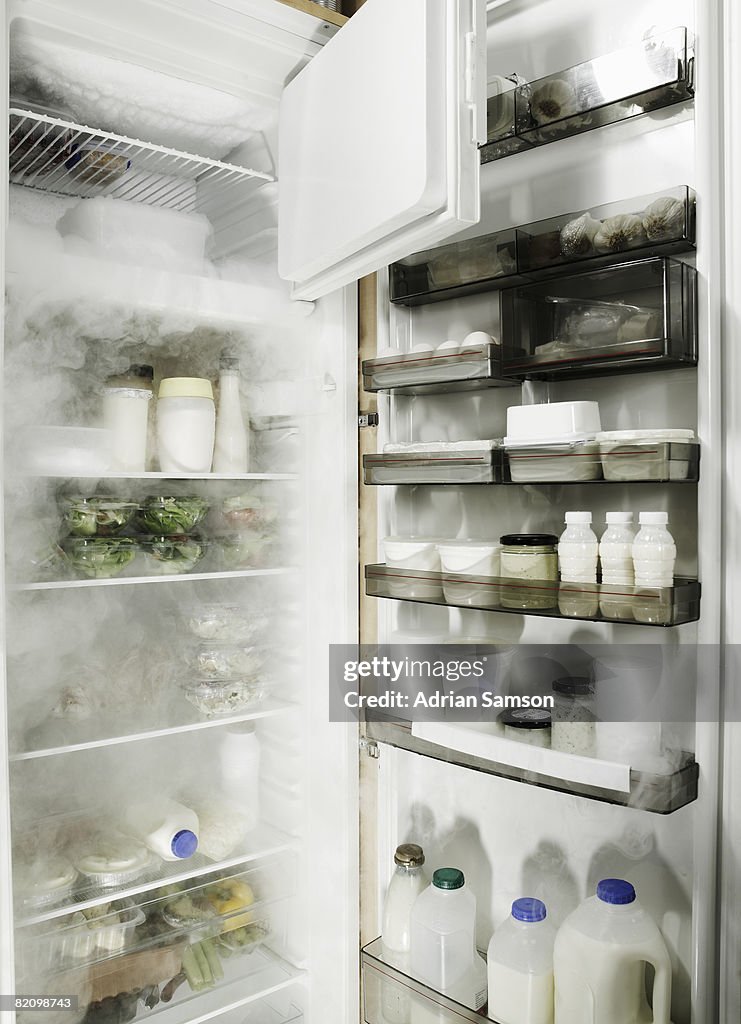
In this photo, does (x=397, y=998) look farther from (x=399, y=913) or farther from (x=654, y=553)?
(x=654, y=553)

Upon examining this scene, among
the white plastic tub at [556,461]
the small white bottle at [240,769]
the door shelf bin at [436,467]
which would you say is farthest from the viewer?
the small white bottle at [240,769]

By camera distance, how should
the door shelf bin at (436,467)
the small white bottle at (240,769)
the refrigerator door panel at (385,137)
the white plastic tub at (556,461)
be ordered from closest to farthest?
1. the refrigerator door panel at (385,137)
2. the white plastic tub at (556,461)
3. the door shelf bin at (436,467)
4. the small white bottle at (240,769)

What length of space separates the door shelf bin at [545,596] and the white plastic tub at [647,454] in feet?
0.49

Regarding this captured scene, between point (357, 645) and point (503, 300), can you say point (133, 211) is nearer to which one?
point (503, 300)

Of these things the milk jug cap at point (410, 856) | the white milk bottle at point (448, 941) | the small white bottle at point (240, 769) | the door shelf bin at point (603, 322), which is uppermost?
the door shelf bin at point (603, 322)

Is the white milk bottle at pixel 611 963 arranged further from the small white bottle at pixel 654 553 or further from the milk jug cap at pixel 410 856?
the small white bottle at pixel 654 553

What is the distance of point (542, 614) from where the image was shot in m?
1.15

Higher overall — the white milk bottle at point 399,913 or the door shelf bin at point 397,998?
the white milk bottle at point 399,913

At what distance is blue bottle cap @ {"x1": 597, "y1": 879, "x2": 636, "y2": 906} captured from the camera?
1.12m

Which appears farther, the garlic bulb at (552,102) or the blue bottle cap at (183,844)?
the blue bottle cap at (183,844)

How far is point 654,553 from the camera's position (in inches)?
41.3

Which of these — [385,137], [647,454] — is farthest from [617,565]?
[385,137]

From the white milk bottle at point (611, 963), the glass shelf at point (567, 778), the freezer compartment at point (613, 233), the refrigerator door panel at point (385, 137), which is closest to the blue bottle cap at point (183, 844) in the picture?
the glass shelf at point (567, 778)

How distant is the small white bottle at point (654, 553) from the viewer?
1044mm
